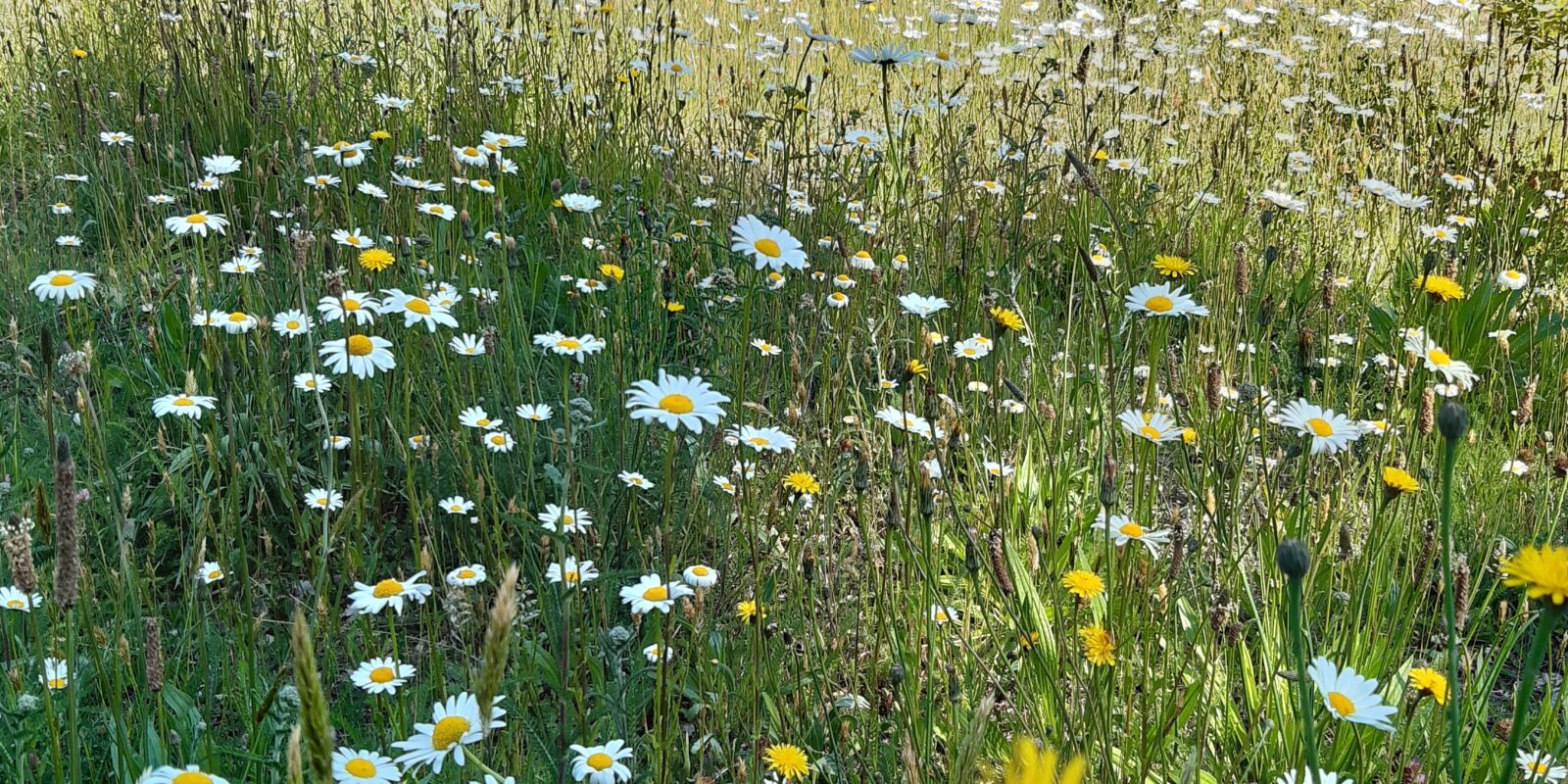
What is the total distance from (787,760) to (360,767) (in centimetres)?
53

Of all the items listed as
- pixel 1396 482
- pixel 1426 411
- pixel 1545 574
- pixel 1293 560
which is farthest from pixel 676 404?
pixel 1426 411

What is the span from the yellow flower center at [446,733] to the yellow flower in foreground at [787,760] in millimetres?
424

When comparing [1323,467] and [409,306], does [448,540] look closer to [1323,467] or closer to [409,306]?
[409,306]

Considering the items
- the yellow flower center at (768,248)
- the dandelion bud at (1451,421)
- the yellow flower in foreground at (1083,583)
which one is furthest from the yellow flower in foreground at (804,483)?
the dandelion bud at (1451,421)

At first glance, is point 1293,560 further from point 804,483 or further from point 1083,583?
point 804,483

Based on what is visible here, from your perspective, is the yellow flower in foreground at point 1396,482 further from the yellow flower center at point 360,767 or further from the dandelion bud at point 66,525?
the dandelion bud at point 66,525

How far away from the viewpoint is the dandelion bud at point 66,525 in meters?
0.75

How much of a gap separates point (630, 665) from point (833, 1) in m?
6.18

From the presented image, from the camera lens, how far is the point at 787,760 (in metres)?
1.51

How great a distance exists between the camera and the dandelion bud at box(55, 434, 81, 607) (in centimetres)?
75

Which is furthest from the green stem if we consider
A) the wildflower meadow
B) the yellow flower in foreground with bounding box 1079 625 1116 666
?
the yellow flower in foreground with bounding box 1079 625 1116 666

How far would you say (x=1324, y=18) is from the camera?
20.6 feet

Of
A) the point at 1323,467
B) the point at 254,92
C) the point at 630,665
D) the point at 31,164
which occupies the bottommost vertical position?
the point at 630,665

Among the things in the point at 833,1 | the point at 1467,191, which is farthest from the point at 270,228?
the point at 833,1
